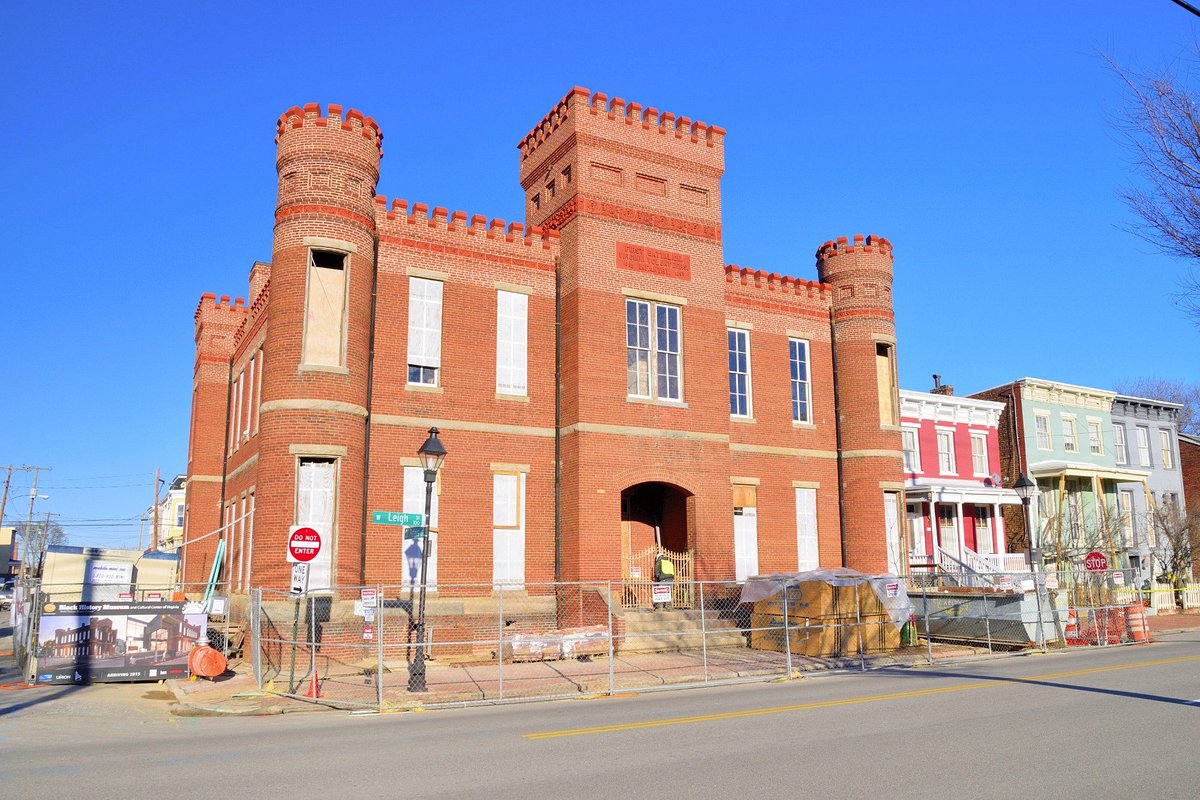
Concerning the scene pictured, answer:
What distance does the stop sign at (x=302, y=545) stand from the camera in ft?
47.6

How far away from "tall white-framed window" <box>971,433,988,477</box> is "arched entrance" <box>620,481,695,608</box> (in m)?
19.5

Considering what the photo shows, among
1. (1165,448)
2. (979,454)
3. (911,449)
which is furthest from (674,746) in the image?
(1165,448)

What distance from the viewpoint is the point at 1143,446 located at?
46469 mm

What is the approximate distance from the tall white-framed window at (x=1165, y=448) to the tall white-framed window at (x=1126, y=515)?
4.07m

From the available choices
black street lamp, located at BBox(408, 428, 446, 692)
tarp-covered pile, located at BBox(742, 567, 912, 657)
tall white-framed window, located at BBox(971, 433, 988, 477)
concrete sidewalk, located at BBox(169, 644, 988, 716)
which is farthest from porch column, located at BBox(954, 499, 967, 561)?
black street lamp, located at BBox(408, 428, 446, 692)

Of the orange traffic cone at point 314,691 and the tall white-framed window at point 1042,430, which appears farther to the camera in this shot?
the tall white-framed window at point 1042,430

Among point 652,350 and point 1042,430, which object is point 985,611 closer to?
point 652,350

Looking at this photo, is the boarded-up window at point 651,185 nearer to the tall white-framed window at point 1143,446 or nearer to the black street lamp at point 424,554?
the black street lamp at point 424,554

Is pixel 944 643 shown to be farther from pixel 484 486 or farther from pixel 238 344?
pixel 238 344

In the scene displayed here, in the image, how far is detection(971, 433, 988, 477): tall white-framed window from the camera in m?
38.3

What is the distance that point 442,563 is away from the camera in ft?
68.3

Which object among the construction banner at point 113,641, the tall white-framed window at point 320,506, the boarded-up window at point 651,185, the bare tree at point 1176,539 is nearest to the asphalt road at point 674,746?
the construction banner at point 113,641

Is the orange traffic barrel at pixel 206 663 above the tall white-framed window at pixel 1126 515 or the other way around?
the other way around

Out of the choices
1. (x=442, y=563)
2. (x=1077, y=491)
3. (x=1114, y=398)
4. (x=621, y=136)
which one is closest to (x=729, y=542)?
(x=442, y=563)
